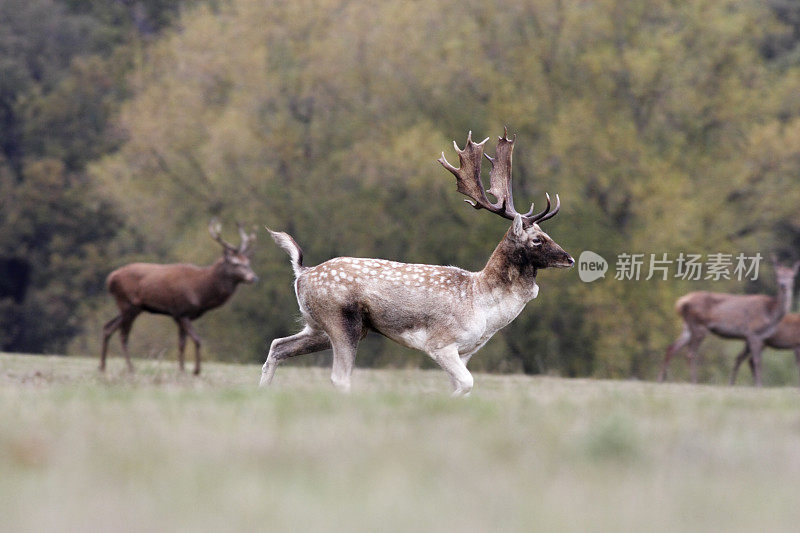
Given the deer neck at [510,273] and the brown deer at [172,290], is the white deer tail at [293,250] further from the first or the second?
the brown deer at [172,290]

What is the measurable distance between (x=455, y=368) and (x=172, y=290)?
8.11 metres

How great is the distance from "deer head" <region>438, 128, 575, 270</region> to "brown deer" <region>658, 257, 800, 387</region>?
354 inches

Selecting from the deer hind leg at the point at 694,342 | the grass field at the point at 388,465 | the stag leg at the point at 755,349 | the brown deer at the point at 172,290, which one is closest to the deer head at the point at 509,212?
the grass field at the point at 388,465

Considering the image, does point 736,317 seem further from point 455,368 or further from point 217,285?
point 455,368

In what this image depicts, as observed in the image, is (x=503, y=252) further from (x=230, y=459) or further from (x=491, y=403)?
(x=230, y=459)

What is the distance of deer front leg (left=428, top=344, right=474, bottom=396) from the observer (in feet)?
29.3

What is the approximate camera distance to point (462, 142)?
30.1 m

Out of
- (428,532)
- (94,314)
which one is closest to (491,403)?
(428,532)

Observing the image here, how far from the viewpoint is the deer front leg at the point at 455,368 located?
895cm

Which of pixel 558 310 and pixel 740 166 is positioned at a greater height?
pixel 740 166

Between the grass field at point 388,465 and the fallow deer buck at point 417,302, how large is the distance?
2178mm

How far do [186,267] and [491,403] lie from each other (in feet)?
35.0

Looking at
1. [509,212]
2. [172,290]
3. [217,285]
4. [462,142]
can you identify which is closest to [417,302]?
[509,212]

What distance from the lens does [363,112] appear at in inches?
1234
